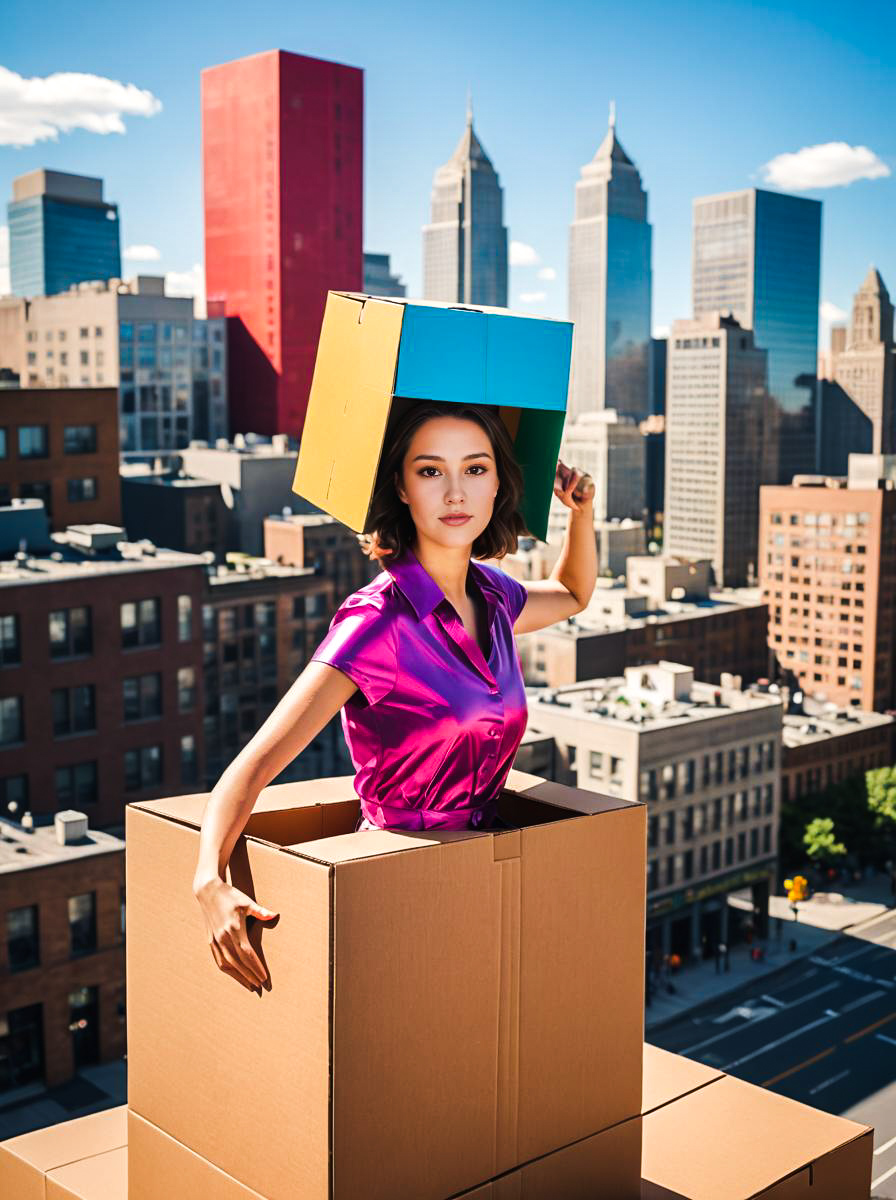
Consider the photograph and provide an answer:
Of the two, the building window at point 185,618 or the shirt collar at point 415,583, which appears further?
the building window at point 185,618

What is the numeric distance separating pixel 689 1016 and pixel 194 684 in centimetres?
2634

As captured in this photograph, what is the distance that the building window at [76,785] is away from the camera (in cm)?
5788

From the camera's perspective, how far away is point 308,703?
733cm

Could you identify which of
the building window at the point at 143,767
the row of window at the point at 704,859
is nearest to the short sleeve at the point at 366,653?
the building window at the point at 143,767

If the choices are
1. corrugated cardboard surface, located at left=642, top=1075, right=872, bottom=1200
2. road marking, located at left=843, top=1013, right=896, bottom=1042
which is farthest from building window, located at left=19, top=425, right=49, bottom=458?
corrugated cardboard surface, located at left=642, top=1075, right=872, bottom=1200

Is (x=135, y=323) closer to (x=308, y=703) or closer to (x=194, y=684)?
(x=194, y=684)

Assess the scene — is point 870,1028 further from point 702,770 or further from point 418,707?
point 418,707

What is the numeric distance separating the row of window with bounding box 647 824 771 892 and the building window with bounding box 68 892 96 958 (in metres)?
31.3

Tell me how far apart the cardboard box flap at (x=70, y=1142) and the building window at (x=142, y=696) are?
51.2m

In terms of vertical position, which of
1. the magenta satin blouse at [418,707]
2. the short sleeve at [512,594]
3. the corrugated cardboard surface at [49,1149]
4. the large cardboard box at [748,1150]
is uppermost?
the short sleeve at [512,594]

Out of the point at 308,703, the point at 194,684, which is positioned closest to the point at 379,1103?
the point at 308,703

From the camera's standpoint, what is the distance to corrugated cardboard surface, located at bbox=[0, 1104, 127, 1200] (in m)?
8.70

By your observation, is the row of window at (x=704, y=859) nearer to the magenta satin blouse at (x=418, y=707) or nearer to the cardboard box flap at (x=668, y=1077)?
the cardboard box flap at (x=668, y=1077)

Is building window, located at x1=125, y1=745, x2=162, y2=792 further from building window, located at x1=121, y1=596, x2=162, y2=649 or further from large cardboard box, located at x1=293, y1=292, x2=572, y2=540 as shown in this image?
large cardboard box, located at x1=293, y1=292, x2=572, y2=540
